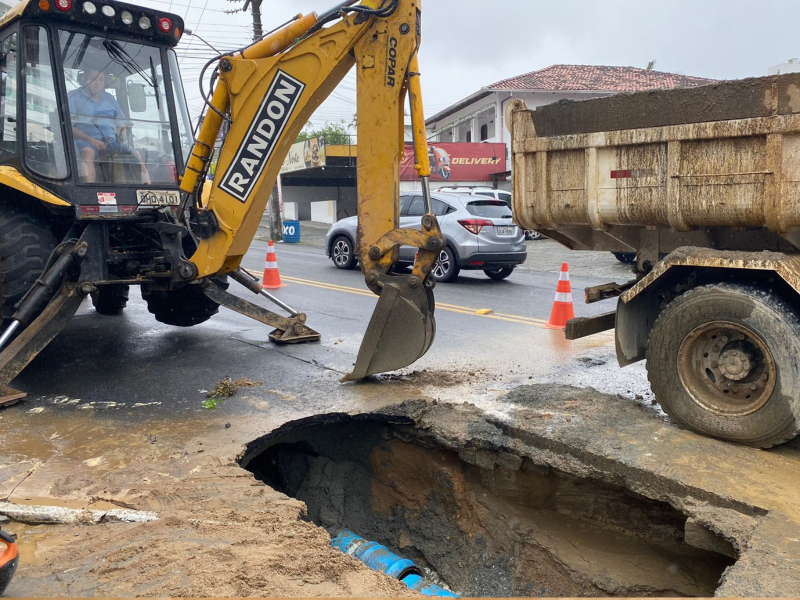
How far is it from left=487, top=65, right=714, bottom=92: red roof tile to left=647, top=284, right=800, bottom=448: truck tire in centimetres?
2600

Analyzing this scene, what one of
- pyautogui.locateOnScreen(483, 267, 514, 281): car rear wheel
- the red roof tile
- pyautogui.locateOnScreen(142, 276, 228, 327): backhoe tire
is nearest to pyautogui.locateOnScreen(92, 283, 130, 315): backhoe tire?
pyautogui.locateOnScreen(142, 276, 228, 327): backhoe tire

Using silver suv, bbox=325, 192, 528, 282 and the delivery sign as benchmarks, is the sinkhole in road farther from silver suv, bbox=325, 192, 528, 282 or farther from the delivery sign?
the delivery sign

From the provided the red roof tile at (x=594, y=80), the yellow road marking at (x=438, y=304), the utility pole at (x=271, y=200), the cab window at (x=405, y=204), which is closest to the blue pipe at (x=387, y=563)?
the yellow road marking at (x=438, y=304)

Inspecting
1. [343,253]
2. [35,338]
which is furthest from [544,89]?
Result: [35,338]

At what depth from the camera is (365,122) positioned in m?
5.16

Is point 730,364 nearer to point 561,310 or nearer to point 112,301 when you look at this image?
point 561,310

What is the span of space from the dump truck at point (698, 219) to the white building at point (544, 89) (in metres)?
23.1

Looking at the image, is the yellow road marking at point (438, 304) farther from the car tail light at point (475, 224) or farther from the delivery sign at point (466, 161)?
the delivery sign at point (466, 161)

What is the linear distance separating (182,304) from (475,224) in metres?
6.11

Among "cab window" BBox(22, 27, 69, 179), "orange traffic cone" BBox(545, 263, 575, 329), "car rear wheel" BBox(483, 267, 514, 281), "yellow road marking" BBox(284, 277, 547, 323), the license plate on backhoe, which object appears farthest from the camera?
"car rear wheel" BBox(483, 267, 514, 281)

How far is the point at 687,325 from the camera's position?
4.22m

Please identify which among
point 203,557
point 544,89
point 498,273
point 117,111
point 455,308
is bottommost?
point 203,557

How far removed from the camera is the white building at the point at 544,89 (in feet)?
94.6

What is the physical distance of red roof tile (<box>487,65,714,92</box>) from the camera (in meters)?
29.0
